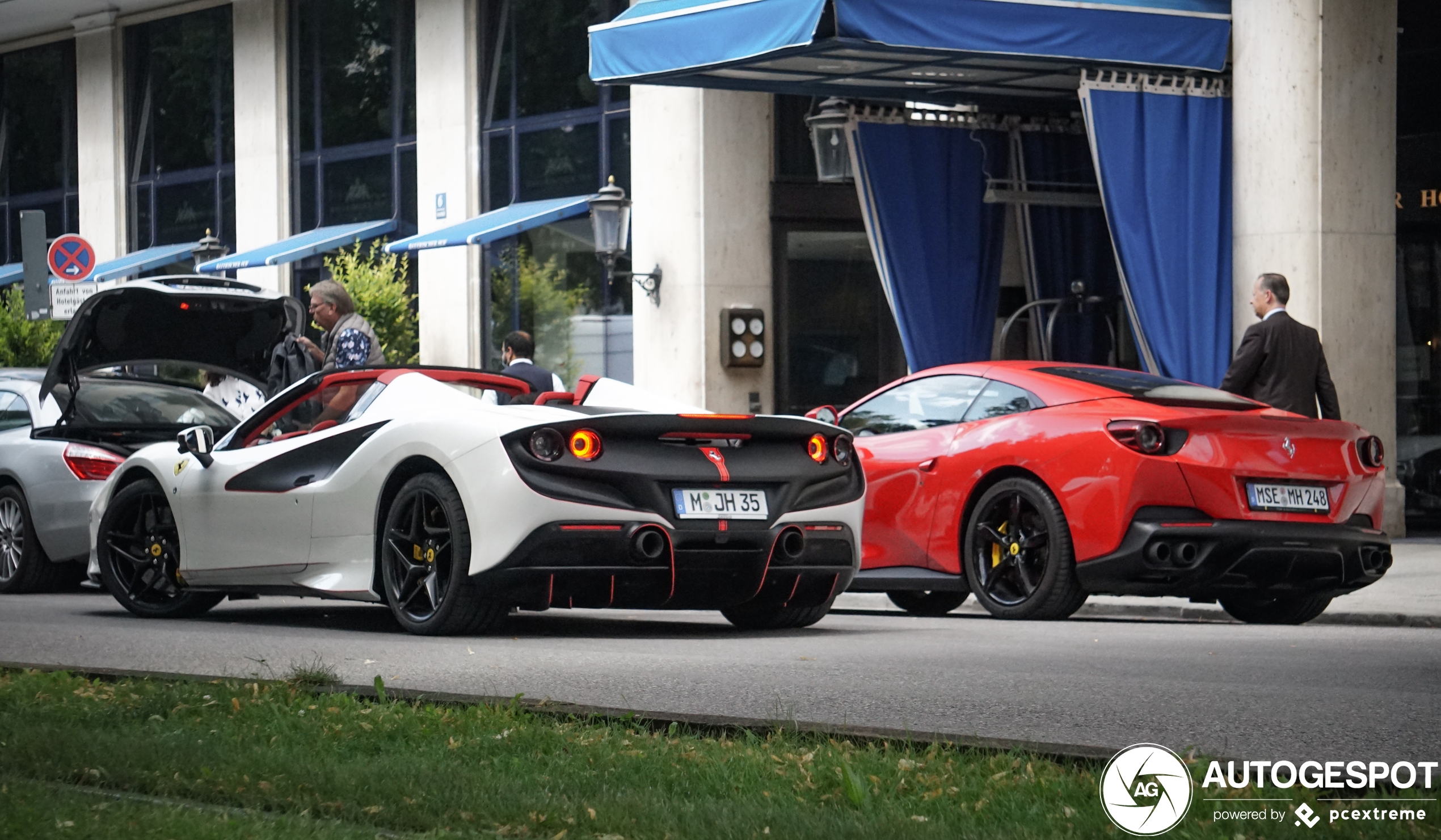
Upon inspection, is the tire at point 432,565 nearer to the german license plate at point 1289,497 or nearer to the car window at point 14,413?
the german license plate at point 1289,497

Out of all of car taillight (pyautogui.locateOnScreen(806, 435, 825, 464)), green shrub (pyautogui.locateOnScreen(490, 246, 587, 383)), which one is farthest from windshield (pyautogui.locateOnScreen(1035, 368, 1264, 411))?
green shrub (pyautogui.locateOnScreen(490, 246, 587, 383))

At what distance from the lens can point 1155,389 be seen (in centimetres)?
1066

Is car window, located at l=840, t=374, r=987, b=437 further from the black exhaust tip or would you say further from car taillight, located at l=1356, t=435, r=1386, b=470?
the black exhaust tip

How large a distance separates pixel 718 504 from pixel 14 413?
712cm

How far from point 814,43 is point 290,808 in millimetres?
10850

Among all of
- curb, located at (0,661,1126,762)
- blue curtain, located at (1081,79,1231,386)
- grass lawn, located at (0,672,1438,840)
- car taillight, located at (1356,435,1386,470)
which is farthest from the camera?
blue curtain, located at (1081,79,1231,386)

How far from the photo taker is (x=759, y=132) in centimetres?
2097

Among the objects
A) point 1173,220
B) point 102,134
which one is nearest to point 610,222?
point 1173,220

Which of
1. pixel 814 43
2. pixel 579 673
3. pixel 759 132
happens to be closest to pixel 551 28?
pixel 759 132

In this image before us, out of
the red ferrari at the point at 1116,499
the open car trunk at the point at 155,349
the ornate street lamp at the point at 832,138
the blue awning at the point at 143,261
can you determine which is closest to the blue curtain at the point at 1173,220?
the ornate street lamp at the point at 832,138

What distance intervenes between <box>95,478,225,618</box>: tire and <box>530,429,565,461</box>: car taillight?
9.13ft

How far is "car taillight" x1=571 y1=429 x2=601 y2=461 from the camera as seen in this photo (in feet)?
28.1

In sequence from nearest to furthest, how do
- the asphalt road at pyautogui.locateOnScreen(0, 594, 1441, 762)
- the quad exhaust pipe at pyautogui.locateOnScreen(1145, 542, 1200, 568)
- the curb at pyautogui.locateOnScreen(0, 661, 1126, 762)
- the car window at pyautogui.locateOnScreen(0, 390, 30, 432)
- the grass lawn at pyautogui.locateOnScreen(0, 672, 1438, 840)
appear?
the grass lawn at pyautogui.locateOnScreen(0, 672, 1438, 840) < the curb at pyautogui.locateOnScreen(0, 661, 1126, 762) < the asphalt road at pyautogui.locateOnScreen(0, 594, 1441, 762) < the quad exhaust pipe at pyautogui.locateOnScreen(1145, 542, 1200, 568) < the car window at pyautogui.locateOnScreen(0, 390, 30, 432)

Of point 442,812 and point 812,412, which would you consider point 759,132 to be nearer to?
point 812,412
